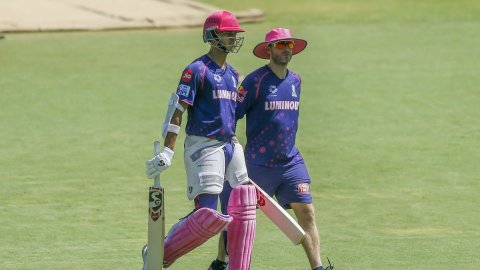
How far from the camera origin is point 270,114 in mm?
10984

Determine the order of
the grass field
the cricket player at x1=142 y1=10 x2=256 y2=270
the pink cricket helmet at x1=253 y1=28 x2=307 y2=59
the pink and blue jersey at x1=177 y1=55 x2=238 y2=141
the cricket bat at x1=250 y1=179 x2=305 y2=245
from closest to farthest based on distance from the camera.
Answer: the cricket player at x1=142 y1=10 x2=256 y2=270 → the pink and blue jersey at x1=177 y1=55 x2=238 y2=141 → the cricket bat at x1=250 y1=179 x2=305 y2=245 → the pink cricket helmet at x1=253 y1=28 x2=307 y2=59 → the grass field

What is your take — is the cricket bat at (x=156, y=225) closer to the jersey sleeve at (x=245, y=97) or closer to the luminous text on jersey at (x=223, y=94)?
the luminous text on jersey at (x=223, y=94)

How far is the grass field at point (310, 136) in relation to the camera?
12.3m

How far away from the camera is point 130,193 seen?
1471 cm

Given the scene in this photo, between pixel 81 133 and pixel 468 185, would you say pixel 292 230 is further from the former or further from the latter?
pixel 81 133

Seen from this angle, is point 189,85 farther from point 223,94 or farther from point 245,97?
point 245,97

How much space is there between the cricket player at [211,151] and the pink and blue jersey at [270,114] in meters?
0.66

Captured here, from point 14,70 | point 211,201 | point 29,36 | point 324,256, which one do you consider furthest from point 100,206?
point 29,36

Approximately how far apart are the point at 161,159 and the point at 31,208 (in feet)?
14.8

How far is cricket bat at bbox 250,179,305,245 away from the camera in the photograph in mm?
10398

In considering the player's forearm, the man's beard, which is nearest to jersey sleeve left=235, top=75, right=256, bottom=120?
the man's beard

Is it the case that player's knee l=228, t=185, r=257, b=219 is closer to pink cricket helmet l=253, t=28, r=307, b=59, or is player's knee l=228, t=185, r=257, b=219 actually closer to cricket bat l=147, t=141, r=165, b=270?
cricket bat l=147, t=141, r=165, b=270

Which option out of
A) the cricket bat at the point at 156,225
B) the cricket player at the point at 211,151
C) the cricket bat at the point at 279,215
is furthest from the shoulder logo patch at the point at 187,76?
the cricket bat at the point at 279,215

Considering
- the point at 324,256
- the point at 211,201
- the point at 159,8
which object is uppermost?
the point at 159,8
